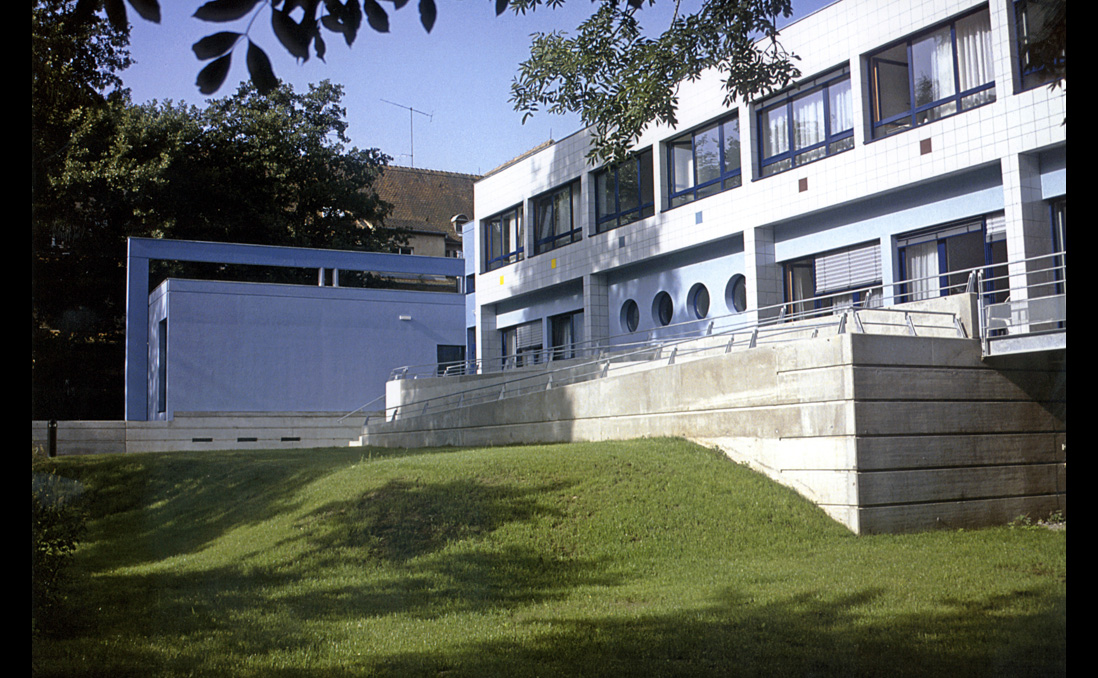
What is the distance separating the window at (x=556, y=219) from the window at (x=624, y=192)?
18 cm

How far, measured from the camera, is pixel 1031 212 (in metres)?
9.52

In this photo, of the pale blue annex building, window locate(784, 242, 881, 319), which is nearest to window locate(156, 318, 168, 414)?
the pale blue annex building

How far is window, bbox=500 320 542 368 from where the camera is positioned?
20.6 ft

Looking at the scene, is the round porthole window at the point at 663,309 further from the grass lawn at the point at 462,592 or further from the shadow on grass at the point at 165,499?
the shadow on grass at the point at 165,499

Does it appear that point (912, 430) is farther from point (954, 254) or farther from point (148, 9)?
point (148, 9)

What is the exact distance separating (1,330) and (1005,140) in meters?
7.27

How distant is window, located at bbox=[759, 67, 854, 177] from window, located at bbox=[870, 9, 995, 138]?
0.36 metres

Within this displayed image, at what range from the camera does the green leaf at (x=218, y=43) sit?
320 cm

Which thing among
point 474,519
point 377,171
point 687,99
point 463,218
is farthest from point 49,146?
point 474,519

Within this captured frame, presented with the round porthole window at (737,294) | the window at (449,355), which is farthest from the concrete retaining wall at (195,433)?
the round porthole window at (737,294)

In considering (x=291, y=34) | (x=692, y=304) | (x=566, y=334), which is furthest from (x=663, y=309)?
(x=291, y=34)

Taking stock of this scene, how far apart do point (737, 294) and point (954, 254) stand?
4406mm

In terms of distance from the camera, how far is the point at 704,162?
7.09 metres

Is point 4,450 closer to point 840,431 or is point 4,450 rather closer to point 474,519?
point 474,519
